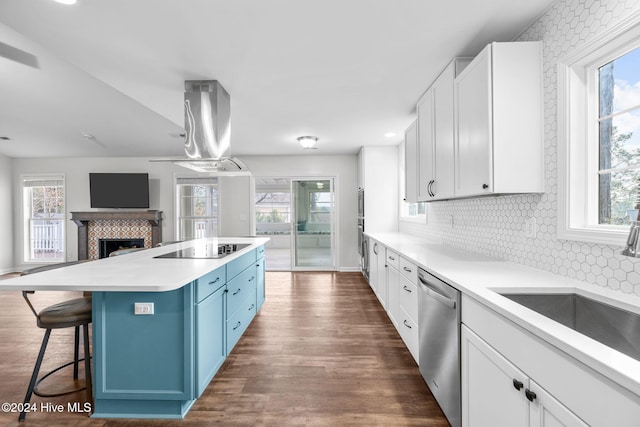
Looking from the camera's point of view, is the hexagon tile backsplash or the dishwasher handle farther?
the dishwasher handle

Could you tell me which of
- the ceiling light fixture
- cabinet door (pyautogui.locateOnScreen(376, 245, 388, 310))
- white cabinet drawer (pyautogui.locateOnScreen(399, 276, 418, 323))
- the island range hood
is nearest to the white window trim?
white cabinet drawer (pyautogui.locateOnScreen(399, 276, 418, 323))

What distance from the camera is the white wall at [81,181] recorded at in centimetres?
610

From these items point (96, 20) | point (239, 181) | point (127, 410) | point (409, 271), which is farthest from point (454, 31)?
point (239, 181)

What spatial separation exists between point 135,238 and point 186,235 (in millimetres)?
988

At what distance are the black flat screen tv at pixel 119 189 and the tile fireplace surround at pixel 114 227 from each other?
22 centimetres

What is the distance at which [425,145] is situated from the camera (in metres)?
2.75

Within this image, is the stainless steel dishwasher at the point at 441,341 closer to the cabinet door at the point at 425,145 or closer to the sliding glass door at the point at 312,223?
the cabinet door at the point at 425,145

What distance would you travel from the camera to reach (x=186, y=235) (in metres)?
6.22

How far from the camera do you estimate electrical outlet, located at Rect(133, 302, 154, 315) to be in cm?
171

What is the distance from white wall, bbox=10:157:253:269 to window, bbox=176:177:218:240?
0.51 ft

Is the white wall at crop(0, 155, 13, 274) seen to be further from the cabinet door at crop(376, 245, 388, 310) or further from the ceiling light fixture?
the cabinet door at crop(376, 245, 388, 310)

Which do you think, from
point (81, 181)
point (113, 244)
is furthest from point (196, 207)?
point (81, 181)

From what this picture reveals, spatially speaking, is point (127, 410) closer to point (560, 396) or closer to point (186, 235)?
point (560, 396)

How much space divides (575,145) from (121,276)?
8.54 ft
